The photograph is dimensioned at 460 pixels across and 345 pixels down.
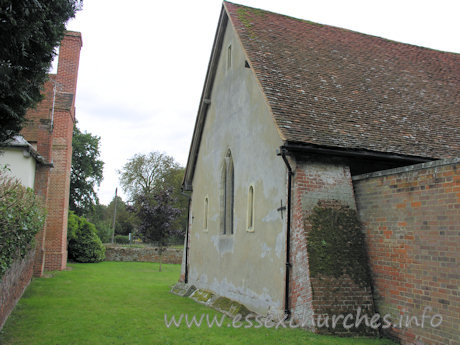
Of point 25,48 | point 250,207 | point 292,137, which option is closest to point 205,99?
point 250,207

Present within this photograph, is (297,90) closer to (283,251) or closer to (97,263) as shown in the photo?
(283,251)

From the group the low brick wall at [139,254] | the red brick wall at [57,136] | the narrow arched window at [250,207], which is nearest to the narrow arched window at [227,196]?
the narrow arched window at [250,207]

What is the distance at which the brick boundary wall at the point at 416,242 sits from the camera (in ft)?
22.7

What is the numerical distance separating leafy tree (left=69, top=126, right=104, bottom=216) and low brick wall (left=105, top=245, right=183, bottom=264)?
14991 mm

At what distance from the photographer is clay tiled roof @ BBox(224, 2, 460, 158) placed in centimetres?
952

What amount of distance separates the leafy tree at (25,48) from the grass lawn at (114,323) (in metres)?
4.29

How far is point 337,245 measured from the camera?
28.6 ft

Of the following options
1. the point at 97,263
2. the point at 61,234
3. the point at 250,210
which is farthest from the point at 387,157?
the point at 97,263

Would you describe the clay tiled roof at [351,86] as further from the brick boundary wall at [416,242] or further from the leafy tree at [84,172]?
the leafy tree at [84,172]

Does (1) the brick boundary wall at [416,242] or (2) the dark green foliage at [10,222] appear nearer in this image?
(1) the brick boundary wall at [416,242]

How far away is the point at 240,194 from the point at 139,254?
2327 centimetres

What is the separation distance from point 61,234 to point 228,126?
41.2 feet

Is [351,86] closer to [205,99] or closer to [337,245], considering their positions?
[337,245]

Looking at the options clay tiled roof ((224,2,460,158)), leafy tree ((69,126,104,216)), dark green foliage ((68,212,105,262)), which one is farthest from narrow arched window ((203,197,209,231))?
leafy tree ((69,126,104,216))
